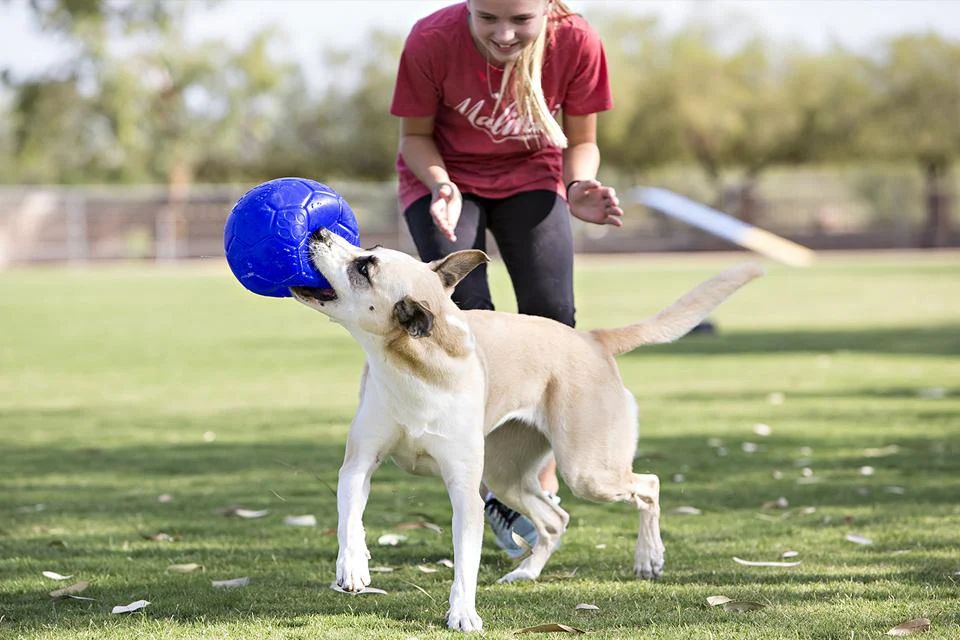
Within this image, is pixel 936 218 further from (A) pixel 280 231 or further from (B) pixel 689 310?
(A) pixel 280 231

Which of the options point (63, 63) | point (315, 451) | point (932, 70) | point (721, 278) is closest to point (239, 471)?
point (315, 451)

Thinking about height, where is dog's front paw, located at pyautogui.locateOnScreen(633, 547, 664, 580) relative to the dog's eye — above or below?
below

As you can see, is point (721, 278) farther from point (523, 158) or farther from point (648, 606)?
point (648, 606)

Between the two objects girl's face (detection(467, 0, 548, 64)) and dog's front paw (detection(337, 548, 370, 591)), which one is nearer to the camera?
dog's front paw (detection(337, 548, 370, 591))

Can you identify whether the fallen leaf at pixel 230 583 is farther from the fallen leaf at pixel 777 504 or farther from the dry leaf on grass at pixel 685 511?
the fallen leaf at pixel 777 504

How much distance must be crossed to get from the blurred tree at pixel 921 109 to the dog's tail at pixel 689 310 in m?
50.1

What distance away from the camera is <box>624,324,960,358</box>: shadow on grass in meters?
15.1

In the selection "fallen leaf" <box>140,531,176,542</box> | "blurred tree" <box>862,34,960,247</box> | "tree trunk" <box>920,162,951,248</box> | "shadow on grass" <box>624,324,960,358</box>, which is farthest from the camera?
"blurred tree" <box>862,34,960,247</box>

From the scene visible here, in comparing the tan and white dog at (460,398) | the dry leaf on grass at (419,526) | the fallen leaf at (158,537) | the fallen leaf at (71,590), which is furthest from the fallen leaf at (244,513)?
the tan and white dog at (460,398)

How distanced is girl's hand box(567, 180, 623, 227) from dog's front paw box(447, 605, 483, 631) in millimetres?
1815

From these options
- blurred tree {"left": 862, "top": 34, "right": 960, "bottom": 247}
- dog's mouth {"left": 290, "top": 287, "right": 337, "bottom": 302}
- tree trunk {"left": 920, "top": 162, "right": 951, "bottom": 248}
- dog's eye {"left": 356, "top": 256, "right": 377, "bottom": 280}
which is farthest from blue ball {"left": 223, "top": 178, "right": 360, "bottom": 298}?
blurred tree {"left": 862, "top": 34, "right": 960, "bottom": 247}

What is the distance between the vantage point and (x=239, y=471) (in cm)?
805

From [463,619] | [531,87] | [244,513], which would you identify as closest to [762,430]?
[244,513]

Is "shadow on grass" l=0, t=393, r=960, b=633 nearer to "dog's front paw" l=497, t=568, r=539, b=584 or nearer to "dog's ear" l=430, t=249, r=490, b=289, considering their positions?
"dog's front paw" l=497, t=568, r=539, b=584
